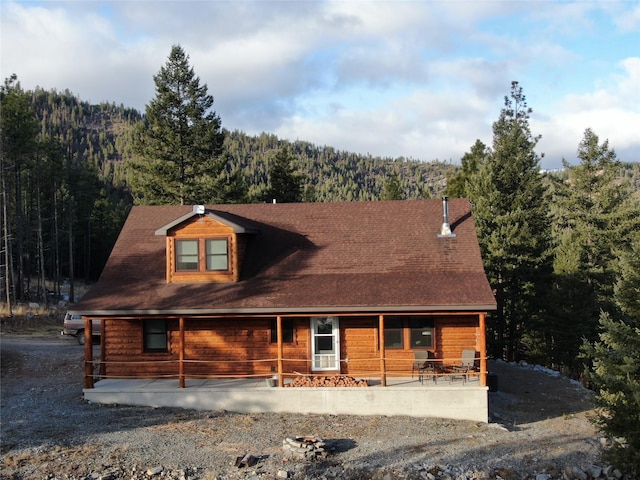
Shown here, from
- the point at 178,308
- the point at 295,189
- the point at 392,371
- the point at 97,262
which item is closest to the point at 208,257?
the point at 178,308

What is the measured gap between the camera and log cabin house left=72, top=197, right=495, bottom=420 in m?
16.2

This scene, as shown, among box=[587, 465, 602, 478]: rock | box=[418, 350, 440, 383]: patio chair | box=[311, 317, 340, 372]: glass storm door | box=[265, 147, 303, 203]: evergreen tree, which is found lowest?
box=[587, 465, 602, 478]: rock

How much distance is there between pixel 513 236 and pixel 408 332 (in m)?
12.2

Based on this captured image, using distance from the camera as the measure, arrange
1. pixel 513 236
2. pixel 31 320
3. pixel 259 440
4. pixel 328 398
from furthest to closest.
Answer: pixel 31 320 < pixel 513 236 < pixel 328 398 < pixel 259 440

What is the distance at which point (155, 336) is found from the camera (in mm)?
17719

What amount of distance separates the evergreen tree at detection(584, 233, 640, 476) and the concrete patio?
354 cm

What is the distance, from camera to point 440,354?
17078 millimetres

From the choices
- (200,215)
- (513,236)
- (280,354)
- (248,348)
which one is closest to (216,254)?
(200,215)

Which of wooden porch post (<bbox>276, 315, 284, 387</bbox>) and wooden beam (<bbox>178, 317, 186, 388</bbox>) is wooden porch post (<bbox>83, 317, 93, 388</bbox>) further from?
wooden porch post (<bbox>276, 315, 284, 387</bbox>)

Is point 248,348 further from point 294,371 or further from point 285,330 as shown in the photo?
point 294,371

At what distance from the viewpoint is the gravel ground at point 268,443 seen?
37.6 feet

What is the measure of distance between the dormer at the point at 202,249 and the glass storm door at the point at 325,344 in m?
2.97

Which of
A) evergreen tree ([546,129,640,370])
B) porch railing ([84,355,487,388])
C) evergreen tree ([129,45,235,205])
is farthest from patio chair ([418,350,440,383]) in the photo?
evergreen tree ([129,45,235,205])

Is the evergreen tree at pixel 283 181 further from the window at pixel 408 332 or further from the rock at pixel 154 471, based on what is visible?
the rock at pixel 154 471
